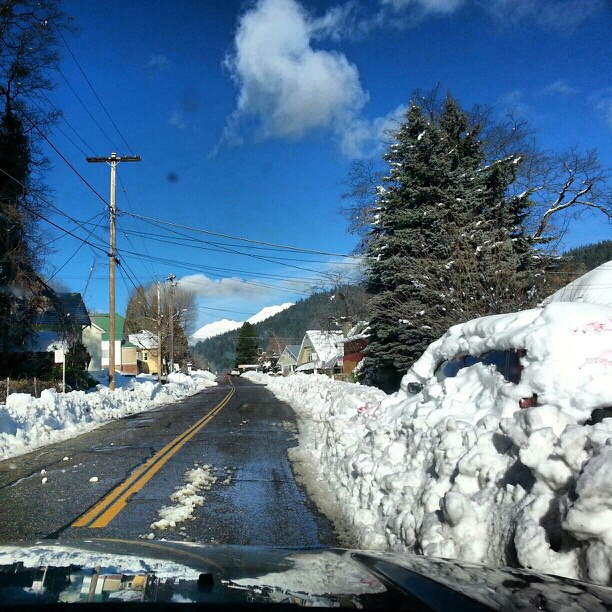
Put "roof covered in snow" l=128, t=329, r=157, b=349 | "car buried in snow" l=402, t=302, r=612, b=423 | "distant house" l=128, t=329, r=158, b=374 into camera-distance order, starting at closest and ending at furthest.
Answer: "car buried in snow" l=402, t=302, r=612, b=423 → "distant house" l=128, t=329, r=158, b=374 → "roof covered in snow" l=128, t=329, r=157, b=349

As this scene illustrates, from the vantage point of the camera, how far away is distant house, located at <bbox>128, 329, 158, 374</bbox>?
92.4m

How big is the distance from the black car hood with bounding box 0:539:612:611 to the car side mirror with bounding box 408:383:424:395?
6246mm

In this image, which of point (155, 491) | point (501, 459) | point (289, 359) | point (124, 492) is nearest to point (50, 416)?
point (124, 492)

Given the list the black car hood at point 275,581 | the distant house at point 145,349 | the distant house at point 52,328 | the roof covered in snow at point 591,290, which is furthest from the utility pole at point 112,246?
the distant house at point 145,349

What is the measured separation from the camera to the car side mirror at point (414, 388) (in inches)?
383

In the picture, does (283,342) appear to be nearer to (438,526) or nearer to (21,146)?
(21,146)

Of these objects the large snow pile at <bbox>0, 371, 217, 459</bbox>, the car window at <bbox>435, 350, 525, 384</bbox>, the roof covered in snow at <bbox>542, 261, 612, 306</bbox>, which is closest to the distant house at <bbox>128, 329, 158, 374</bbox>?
the large snow pile at <bbox>0, 371, 217, 459</bbox>

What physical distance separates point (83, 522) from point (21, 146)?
85.0 feet

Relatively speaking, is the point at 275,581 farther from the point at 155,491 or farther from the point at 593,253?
the point at 593,253

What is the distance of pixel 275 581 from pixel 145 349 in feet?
285

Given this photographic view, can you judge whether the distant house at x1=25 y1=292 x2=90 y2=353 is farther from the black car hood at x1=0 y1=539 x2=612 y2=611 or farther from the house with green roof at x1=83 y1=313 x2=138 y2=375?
the black car hood at x1=0 y1=539 x2=612 y2=611

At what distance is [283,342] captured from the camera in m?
142

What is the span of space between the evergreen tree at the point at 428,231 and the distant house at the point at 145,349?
68054 millimetres

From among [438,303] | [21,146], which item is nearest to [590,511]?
[438,303]
